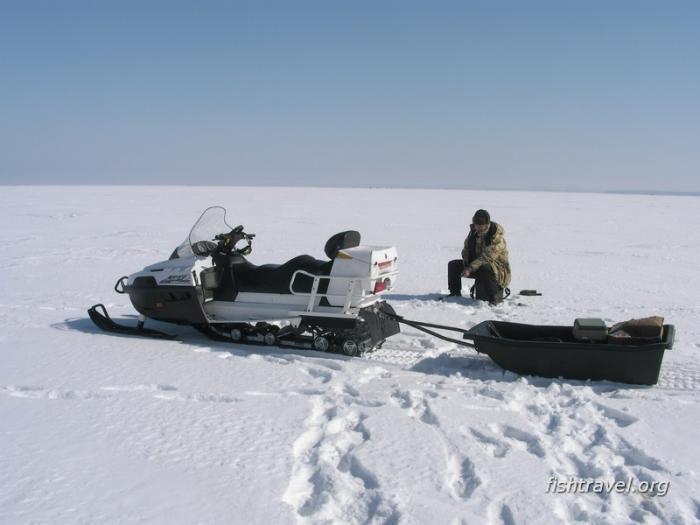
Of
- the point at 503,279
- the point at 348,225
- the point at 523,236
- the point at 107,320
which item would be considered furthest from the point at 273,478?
the point at 348,225

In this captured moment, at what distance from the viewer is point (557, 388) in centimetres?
410

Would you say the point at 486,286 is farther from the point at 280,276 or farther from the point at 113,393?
the point at 113,393

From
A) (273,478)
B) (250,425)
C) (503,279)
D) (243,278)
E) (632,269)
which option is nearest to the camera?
(273,478)

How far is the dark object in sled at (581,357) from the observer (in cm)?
411

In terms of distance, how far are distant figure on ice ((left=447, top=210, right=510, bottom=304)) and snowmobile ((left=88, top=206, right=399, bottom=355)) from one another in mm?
1878

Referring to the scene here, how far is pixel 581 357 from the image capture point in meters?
4.23

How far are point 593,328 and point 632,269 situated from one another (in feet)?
19.9

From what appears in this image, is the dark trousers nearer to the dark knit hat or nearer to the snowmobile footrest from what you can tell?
the dark knit hat

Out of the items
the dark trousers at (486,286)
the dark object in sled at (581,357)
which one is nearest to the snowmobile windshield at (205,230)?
the dark object in sled at (581,357)

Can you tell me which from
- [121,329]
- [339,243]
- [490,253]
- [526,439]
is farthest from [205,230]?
[526,439]

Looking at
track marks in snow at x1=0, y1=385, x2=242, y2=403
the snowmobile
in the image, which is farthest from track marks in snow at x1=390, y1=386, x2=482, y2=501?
track marks in snow at x1=0, y1=385, x2=242, y2=403

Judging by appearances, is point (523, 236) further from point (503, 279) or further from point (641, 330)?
point (641, 330)

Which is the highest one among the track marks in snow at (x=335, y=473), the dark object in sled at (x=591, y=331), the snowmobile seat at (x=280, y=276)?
the snowmobile seat at (x=280, y=276)

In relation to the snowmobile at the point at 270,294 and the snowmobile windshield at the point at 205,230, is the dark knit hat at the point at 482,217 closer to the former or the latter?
the snowmobile at the point at 270,294
